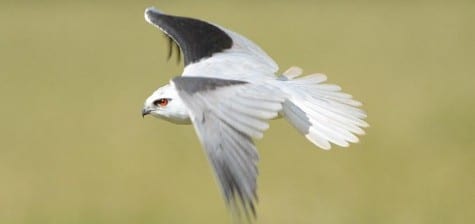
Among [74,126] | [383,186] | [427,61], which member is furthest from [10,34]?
[383,186]

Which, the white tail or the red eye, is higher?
the red eye

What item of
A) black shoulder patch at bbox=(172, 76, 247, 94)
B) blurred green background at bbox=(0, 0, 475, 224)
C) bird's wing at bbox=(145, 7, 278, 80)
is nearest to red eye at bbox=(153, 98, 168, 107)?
bird's wing at bbox=(145, 7, 278, 80)

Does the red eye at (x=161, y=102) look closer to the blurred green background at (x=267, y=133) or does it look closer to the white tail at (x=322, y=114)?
the white tail at (x=322, y=114)

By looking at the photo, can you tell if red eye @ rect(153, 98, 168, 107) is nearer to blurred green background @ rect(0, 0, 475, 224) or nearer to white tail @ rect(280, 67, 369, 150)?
white tail @ rect(280, 67, 369, 150)

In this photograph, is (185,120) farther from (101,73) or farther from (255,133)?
(101,73)

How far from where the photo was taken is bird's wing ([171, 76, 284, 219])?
5102 mm

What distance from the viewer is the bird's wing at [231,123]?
201 inches

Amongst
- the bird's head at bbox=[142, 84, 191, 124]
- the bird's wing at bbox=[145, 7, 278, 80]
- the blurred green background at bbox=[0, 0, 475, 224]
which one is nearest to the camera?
the bird's head at bbox=[142, 84, 191, 124]

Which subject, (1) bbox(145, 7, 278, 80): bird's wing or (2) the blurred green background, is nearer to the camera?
(1) bbox(145, 7, 278, 80): bird's wing

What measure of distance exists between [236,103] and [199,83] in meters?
0.26

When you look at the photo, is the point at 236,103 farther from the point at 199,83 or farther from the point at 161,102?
the point at 161,102

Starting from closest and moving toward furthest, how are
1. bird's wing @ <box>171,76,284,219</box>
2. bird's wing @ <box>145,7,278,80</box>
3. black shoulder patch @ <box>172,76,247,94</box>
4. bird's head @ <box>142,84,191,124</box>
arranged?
bird's wing @ <box>171,76,284,219</box> → black shoulder patch @ <box>172,76,247,94</box> → bird's head @ <box>142,84,191,124</box> → bird's wing @ <box>145,7,278,80</box>

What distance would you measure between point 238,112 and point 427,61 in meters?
13.4

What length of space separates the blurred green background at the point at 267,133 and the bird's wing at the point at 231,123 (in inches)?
140
